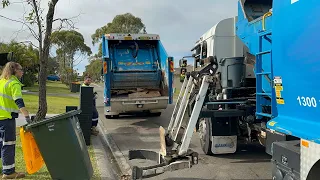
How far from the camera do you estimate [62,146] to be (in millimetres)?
4336

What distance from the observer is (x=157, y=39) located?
11.7m

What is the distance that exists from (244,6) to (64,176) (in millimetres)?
4066

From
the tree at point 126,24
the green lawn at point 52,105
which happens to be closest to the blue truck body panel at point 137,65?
the green lawn at point 52,105

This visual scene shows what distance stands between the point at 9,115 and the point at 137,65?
22.7ft

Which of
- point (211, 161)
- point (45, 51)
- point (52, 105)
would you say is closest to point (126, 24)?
point (52, 105)

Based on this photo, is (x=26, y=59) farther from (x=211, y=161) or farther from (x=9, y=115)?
(x=211, y=161)

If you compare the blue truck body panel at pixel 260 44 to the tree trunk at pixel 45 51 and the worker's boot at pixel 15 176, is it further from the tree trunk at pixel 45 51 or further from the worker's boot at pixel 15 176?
the tree trunk at pixel 45 51

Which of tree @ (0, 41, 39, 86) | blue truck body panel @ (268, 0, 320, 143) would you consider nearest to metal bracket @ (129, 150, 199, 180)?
blue truck body panel @ (268, 0, 320, 143)

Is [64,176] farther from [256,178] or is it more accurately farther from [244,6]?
[244,6]

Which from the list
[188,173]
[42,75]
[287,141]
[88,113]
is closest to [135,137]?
[88,113]

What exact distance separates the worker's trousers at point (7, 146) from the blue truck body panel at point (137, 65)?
5903mm

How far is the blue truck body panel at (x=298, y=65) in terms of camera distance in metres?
2.78

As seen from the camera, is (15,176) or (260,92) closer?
(260,92)

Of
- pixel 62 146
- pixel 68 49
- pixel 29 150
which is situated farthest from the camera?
pixel 68 49
